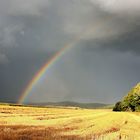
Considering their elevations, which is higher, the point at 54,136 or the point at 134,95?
the point at 134,95

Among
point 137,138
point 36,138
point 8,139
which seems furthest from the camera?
point 137,138

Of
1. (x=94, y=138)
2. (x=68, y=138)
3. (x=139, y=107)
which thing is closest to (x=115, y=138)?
(x=94, y=138)

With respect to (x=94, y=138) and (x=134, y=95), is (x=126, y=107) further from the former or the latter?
(x=94, y=138)

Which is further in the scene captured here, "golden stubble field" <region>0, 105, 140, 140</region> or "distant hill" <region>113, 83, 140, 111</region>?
"distant hill" <region>113, 83, 140, 111</region>

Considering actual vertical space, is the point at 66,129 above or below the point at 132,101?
below

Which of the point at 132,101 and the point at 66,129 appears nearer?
the point at 66,129

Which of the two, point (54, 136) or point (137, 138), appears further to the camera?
point (137, 138)

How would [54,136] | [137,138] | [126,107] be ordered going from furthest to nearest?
[126,107], [137,138], [54,136]

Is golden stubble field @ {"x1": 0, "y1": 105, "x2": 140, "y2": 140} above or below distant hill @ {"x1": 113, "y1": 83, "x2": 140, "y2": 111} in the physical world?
below

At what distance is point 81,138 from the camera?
20703mm

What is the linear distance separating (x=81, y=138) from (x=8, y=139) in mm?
4644

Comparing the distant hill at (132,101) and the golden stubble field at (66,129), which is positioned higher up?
the distant hill at (132,101)

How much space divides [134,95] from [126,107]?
13.2 feet

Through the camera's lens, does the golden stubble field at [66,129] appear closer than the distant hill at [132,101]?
Yes
